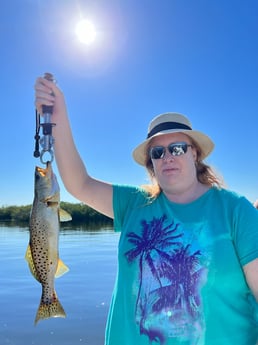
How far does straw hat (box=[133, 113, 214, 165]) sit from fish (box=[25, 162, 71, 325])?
2.71 feet

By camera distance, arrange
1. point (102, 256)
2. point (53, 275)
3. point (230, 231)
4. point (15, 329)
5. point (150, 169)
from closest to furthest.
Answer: point (230, 231) < point (53, 275) < point (150, 169) < point (15, 329) < point (102, 256)

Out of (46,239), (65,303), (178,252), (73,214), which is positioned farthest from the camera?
(73,214)

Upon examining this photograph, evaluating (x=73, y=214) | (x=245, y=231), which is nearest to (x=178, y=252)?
(x=245, y=231)

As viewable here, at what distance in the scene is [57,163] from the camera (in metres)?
3.39

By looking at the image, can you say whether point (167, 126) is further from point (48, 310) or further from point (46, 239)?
point (48, 310)

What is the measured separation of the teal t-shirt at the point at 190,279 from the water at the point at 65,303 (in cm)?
573

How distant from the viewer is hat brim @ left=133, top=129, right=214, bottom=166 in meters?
3.23

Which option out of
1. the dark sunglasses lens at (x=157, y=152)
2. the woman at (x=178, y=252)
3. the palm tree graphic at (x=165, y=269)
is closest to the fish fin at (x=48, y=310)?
the woman at (x=178, y=252)

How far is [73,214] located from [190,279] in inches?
2131

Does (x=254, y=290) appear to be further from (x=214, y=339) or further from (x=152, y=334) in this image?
(x=152, y=334)

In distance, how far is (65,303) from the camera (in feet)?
36.3

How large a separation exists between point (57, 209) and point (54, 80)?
0.94 m

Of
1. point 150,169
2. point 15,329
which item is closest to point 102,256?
point 15,329

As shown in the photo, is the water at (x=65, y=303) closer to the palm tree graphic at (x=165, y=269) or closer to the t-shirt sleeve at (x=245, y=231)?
the palm tree graphic at (x=165, y=269)
